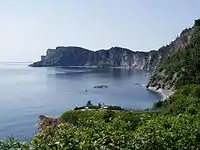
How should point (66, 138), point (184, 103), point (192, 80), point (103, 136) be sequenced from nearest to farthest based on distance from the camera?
point (66, 138)
point (103, 136)
point (184, 103)
point (192, 80)

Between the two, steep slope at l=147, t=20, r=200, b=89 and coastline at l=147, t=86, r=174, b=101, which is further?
coastline at l=147, t=86, r=174, b=101

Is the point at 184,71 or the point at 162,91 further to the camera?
the point at 162,91

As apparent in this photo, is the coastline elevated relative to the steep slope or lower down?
lower down

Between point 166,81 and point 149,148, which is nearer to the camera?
point 149,148

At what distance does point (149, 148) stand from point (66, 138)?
2445 millimetres

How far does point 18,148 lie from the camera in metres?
8.47

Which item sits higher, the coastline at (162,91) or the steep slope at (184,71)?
the steep slope at (184,71)

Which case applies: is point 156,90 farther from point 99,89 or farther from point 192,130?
point 192,130

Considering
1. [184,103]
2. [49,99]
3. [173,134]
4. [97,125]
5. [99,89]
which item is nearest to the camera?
[173,134]

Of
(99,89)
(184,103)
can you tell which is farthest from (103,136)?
(99,89)

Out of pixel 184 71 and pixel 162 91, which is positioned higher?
pixel 184 71

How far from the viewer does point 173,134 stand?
11.1 metres

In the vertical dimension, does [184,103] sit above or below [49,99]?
above

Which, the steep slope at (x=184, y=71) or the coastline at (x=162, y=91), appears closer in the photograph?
the steep slope at (x=184, y=71)
